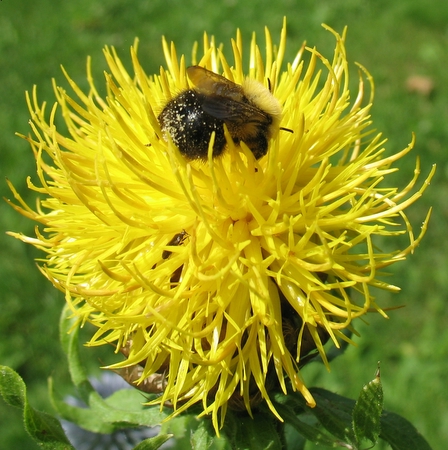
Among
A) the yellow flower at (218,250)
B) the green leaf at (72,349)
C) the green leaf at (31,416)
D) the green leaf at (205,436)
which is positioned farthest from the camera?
the green leaf at (72,349)

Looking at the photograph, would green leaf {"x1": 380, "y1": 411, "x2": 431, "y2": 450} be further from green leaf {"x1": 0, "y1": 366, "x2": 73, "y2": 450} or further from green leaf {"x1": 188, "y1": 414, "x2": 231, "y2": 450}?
green leaf {"x1": 0, "y1": 366, "x2": 73, "y2": 450}

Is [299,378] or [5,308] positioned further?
[5,308]

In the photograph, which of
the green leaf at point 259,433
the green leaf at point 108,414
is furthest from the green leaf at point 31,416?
the green leaf at point 259,433

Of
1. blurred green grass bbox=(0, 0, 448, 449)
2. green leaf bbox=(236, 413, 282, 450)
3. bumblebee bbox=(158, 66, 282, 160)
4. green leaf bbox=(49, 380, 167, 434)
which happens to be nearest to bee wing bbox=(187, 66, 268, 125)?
bumblebee bbox=(158, 66, 282, 160)

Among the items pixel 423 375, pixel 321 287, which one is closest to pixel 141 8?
pixel 423 375

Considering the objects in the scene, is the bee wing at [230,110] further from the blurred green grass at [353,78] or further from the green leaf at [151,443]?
the blurred green grass at [353,78]

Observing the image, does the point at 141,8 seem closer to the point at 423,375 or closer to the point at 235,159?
the point at 423,375

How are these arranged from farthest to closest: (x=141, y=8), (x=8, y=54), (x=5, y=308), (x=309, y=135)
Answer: (x=141, y=8) < (x=8, y=54) < (x=5, y=308) < (x=309, y=135)
